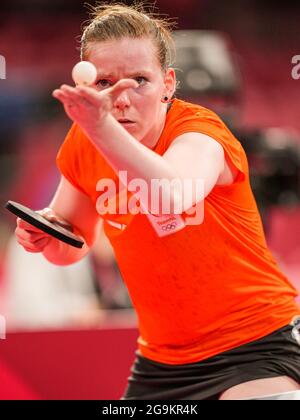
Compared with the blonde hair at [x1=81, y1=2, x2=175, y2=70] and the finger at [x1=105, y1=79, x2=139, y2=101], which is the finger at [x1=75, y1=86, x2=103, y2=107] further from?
the blonde hair at [x1=81, y1=2, x2=175, y2=70]

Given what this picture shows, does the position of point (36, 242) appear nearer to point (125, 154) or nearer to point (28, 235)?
point (28, 235)

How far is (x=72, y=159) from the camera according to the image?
75.5 inches

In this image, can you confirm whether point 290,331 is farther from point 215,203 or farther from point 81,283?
point 81,283

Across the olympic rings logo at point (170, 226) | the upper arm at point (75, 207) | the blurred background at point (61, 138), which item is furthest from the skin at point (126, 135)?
the blurred background at point (61, 138)

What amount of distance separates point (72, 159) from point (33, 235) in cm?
20

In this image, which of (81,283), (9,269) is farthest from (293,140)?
(9,269)

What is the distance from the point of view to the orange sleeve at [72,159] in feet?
6.28

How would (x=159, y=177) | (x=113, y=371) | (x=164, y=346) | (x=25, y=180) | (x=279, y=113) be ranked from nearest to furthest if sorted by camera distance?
(x=159, y=177) → (x=164, y=346) → (x=113, y=371) → (x=25, y=180) → (x=279, y=113)

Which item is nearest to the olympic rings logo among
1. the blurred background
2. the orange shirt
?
the orange shirt

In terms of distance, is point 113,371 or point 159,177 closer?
point 159,177

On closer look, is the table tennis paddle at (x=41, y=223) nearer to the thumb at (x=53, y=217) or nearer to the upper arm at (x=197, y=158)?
the thumb at (x=53, y=217)

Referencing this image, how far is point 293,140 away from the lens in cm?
455

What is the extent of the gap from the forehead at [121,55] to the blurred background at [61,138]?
52.0 inches

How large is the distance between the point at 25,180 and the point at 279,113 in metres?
2.28
